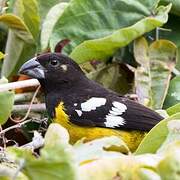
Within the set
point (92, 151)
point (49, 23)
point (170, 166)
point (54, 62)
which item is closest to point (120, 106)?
point (54, 62)

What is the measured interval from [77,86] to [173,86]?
17.9 inches

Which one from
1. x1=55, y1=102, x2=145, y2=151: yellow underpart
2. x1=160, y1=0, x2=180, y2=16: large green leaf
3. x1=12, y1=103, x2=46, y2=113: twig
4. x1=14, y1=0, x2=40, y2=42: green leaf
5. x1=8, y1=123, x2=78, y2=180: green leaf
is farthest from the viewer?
x1=160, y1=0, x2=180, y2=16: large green leaf

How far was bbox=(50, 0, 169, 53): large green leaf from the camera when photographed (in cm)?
307

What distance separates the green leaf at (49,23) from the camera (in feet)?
9.91

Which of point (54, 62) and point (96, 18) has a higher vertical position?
point (96, 18)

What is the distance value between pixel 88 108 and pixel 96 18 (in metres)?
0.48

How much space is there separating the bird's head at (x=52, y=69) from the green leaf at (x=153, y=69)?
0.97 feet

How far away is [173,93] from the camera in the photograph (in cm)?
297

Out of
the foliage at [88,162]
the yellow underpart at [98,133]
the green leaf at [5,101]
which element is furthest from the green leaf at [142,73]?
the foliage at [88,162]

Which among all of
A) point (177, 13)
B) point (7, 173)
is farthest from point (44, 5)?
point (7, 173)

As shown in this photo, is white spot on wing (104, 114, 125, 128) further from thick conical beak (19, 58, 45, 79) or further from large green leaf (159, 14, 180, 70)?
large green leaf (159, 14, 180, 70)

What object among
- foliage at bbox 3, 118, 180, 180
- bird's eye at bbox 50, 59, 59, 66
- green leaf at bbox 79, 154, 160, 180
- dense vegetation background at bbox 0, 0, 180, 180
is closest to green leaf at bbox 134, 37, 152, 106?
dense vegetation background at bbox 0, 0, 180, 180

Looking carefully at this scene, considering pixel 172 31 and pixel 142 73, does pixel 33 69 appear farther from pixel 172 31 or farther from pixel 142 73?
pixel 172 31

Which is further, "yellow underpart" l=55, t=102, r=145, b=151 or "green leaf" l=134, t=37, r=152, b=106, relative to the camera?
"green leaf" l=134, t=37, r=152, b=106
